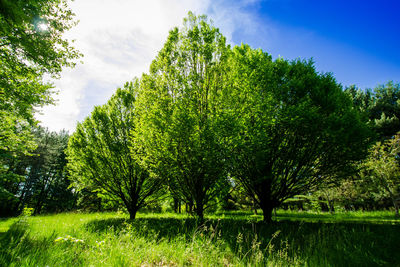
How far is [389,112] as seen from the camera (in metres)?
29.7

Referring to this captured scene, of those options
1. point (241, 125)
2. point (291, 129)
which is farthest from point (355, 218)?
point (241, 125)

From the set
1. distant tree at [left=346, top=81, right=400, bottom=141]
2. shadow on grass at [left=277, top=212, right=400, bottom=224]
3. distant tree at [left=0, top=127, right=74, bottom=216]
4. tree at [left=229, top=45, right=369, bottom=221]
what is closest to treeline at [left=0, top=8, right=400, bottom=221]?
tree at [left=229, top=45, right=369, bottom=221]

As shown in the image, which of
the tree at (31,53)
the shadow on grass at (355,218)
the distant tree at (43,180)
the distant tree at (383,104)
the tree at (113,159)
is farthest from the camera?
the distant tree at (43,180)

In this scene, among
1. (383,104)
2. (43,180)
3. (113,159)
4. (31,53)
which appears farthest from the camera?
(43,180)

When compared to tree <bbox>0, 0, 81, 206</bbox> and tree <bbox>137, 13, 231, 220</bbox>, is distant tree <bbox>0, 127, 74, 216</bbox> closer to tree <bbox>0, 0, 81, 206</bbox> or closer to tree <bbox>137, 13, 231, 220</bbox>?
tree <bbox>0, 0, 81, 206</bbox>

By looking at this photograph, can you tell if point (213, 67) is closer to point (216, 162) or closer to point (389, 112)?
point (216, 162)

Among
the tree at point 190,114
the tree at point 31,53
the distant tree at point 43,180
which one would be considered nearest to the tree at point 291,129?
the tree at point 190,114

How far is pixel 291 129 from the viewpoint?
9.66m

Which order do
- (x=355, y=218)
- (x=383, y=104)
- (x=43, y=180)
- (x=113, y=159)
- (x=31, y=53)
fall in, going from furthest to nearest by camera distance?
(x=43, y=180), (x=383, y=104), (x=355, y=218), (x=113, y=159), (x=31, y=53)

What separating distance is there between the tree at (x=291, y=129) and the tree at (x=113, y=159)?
7458mm

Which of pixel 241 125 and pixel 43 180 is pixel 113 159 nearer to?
pixel 241 125

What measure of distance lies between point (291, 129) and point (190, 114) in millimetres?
5971

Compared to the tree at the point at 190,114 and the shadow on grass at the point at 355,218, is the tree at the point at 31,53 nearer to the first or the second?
the tree at the point at 190,114

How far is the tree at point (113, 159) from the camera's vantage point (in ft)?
41.6
